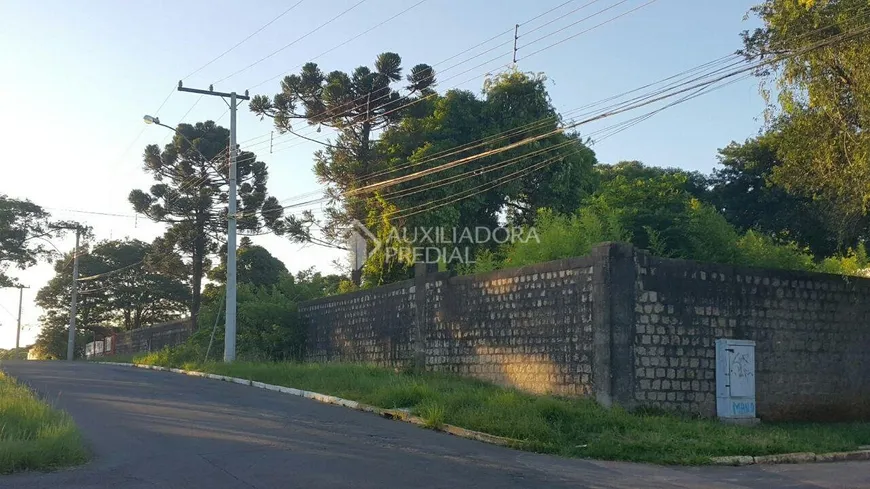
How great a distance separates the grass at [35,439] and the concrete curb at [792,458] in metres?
7.94

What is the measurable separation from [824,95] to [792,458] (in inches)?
284

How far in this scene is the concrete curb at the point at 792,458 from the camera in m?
10.6

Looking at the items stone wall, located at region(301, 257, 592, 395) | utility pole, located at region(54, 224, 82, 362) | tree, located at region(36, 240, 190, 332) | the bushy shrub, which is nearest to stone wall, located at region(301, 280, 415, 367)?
stone wall, located at region(301, 257, 592, 395)

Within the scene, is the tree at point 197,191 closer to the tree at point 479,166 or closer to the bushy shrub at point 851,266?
the tree at point 479,166

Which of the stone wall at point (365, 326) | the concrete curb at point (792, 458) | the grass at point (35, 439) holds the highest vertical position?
the stone wall at point (365, 326)

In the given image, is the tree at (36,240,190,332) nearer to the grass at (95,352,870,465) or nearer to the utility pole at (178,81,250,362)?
the utility pole at (178,81,250,362)

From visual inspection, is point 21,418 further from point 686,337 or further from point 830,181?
point 830,181

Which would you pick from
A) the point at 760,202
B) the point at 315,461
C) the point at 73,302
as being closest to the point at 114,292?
the point at 73,302

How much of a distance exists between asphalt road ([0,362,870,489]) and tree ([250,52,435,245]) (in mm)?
16017

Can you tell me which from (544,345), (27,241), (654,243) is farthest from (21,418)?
(27,241)

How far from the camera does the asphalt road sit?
8.27 metres

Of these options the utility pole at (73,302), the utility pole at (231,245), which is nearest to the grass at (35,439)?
the utility pole at (231,245)

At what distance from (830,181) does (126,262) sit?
48.0m

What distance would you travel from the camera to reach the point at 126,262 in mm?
54031
